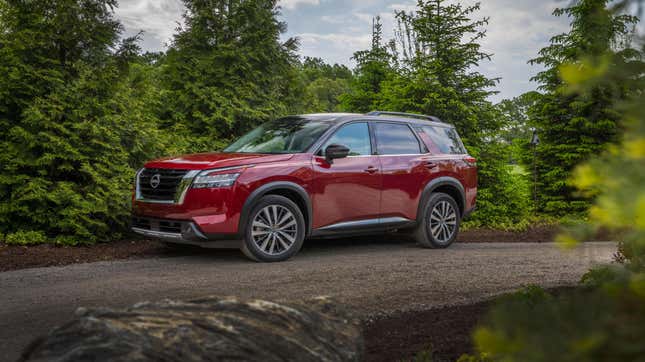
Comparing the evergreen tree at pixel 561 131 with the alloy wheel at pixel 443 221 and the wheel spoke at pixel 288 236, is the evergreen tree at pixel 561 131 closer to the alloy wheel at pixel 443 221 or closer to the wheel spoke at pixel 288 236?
the alloy wheel at pixel 443 221

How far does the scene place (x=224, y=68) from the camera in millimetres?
12656

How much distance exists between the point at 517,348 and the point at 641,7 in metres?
0.81

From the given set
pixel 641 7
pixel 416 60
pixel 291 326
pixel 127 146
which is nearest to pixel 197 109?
pixel 127 146

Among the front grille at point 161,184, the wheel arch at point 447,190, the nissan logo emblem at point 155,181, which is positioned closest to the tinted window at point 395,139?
the wheel arch at point 447,190

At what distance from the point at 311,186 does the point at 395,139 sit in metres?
1.79

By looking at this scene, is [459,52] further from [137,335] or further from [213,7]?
[137,335]

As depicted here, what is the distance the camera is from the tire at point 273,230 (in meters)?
7.15

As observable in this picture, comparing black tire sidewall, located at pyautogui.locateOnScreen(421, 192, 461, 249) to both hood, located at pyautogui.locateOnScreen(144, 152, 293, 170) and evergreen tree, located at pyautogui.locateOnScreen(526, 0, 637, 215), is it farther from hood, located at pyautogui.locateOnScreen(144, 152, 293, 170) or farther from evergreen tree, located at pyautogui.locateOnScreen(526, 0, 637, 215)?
evergreen tree, located at pyautogui.locateOnScreen(526, 0, 637, 215)

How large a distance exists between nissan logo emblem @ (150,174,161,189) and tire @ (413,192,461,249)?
3845mm

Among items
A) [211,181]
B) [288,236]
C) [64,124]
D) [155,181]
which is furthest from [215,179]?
[64,124]

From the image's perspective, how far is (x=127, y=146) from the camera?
916cm

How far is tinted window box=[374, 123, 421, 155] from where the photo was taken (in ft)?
28.0

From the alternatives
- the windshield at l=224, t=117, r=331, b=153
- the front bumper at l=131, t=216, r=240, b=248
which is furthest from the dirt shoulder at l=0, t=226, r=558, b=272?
the windshield at l=224, t=117, r=331, b=153

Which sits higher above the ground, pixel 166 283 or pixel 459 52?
pixel 459 52
